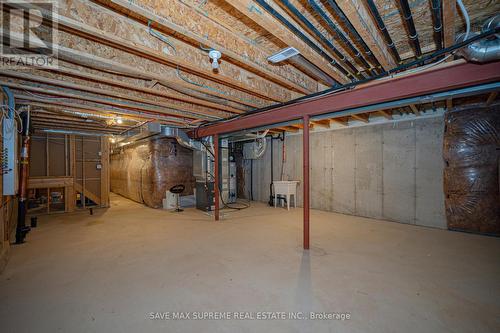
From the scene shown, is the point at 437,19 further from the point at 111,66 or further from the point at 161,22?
the point at 111,66

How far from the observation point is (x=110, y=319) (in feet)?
5.68

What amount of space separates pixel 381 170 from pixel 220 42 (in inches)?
175

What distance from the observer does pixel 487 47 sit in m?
1.68

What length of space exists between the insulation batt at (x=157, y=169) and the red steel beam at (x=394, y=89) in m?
3.61

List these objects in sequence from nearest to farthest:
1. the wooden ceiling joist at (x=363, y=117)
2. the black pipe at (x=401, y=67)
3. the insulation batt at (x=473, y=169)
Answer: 1. the black pipe at (x=401, y=67)
2. the insulation batt at (x=473, y=169)
3. the wooden ceiling joist at (x=363, y=117)

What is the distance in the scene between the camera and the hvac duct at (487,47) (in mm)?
1610

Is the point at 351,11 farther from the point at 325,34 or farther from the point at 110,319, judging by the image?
the point at 110,319

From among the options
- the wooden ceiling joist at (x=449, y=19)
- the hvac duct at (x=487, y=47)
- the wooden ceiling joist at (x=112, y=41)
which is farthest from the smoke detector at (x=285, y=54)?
the hvac duct at (x=487, y=47)

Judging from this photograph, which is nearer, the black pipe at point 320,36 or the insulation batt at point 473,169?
the black pipe at point 320,36

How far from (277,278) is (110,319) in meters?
1.57

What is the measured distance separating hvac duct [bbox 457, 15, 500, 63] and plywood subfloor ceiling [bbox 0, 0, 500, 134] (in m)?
0.22

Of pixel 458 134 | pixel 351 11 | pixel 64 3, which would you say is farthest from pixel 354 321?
pixel 458 134

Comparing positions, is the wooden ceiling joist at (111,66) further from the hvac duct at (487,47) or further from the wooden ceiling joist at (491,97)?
the wooden ceiling joist at (491,97)

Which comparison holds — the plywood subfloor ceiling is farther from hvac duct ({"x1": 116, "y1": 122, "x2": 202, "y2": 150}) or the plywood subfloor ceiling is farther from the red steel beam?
hvac duct ({"x1": 116, "y1": 122, "x2": 202, "y2": 150})
